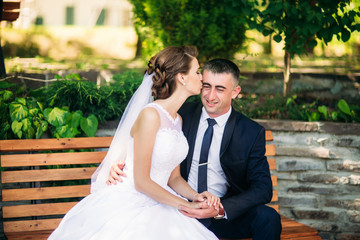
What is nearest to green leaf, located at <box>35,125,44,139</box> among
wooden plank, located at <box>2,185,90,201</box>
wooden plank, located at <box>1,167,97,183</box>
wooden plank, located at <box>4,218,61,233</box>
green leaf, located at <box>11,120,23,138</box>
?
green leaf, located at <box>11,120,23,138</box>

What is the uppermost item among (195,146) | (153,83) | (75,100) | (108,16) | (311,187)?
(108,16)

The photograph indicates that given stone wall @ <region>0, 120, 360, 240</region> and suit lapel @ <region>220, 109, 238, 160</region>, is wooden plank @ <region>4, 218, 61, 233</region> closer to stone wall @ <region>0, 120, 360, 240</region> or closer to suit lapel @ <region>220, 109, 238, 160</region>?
suit lapel @ <region>220, 109, 238, 160</region>

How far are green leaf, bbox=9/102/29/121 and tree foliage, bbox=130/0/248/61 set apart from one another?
7.05 feet

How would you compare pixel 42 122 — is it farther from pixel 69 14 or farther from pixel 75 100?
pixel 69 14

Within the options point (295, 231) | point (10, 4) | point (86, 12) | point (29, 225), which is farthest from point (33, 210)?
point (86, 12)

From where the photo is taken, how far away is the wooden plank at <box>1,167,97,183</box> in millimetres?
3139

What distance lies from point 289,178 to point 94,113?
2.02 metres

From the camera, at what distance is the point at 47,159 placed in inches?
126

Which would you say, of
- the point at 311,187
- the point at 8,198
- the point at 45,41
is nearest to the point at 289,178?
the point at 311,187

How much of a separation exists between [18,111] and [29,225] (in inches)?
38.9

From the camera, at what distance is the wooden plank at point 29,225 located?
311 cm

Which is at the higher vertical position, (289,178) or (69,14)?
(69,14)

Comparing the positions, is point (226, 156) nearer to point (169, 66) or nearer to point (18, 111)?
point (169, 66)

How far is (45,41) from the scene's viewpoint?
1088 centimetres
